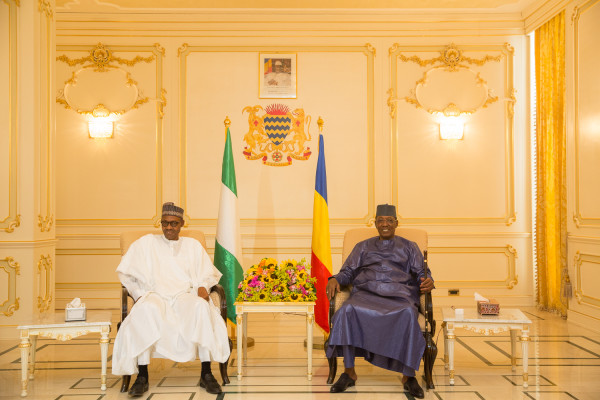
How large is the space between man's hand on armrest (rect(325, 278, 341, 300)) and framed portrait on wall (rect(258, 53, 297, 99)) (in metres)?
3.56

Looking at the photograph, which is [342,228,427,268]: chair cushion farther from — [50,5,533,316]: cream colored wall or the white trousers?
[50,5,533,316]: cream colored wall

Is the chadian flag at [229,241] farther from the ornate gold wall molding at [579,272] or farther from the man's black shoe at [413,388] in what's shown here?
the ornate gold wall molding at [579,272]

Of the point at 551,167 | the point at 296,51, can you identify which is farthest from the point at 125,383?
the point at 551,167

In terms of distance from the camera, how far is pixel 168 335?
3.97 meters

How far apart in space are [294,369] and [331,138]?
356cm

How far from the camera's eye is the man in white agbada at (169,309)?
3918 mm

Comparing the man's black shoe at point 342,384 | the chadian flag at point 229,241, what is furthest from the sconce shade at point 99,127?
the man's black shoe at point 342,384

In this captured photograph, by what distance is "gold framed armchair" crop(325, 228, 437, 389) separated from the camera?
159 inches

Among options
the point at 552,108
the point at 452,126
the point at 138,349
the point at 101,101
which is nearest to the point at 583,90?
the point at 552,108

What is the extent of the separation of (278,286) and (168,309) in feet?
2.83

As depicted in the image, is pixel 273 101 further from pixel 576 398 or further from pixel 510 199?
pixel 576 398

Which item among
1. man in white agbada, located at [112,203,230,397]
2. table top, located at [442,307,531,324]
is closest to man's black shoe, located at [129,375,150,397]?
man in white agbada, located at [112,203,230,397]

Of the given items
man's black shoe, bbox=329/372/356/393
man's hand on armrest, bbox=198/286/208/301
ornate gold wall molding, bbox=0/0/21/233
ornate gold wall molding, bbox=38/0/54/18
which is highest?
ornate gold wall molding, bbox=38/0/54/18

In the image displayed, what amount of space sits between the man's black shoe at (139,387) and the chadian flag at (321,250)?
1.84 m
